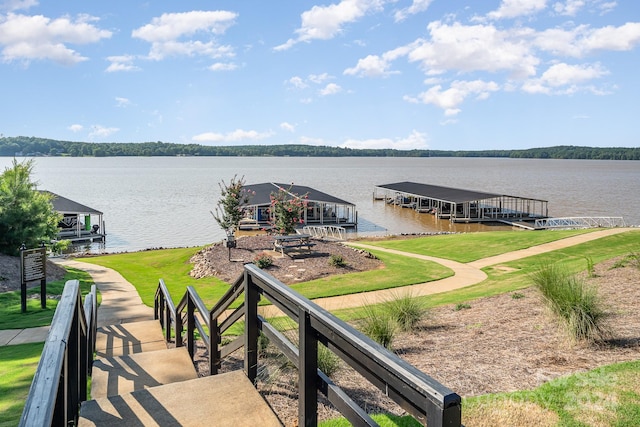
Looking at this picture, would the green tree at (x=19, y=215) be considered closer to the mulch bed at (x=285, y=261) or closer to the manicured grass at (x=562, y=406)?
the mulch bed at (x=285, y=261)

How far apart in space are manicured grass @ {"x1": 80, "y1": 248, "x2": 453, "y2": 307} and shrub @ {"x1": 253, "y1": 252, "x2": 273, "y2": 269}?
164 centimetres

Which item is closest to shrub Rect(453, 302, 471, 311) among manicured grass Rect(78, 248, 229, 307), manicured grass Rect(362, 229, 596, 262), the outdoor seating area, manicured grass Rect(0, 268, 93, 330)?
manicured grass Rect(78, 248, 229, 307)

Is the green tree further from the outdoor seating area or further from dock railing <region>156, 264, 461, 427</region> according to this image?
dock railing <region>156, 264, 461, 427</region>

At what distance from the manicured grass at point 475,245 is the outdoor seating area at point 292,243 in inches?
251

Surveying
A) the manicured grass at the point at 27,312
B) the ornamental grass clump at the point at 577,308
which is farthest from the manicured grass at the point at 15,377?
the ornamental grass clump at the point at 577,308

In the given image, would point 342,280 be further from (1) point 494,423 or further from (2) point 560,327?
(1) point 494,423

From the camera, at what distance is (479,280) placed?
16.5m

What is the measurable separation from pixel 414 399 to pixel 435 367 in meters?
4.35

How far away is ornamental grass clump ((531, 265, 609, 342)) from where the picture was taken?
21.0 feet

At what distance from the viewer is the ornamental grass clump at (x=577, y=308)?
6.39 meters

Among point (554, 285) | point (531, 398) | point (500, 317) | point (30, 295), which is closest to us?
point (531, 398)

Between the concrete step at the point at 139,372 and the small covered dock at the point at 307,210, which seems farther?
the small covered dock at the point at 307,210

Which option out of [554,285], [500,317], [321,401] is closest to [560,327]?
[554,285]

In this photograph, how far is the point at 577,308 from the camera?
6.53 m
